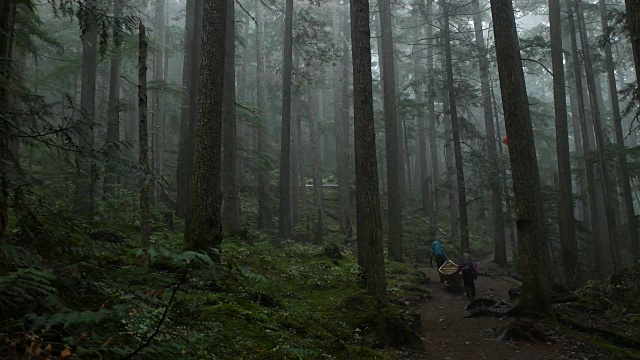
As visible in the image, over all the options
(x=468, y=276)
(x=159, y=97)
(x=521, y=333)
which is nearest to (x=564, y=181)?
(x=468, y=276)

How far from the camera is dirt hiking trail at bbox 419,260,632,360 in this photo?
302 inches

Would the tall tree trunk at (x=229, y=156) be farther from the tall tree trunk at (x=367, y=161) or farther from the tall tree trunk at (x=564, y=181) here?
the tall tree trunk at (x=564, y=181)

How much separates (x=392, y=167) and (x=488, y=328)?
9.17 meters

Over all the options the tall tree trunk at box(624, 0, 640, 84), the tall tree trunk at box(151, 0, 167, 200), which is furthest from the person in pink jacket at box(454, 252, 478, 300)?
the tall tree trunk at box(151, 0, 167, 200)

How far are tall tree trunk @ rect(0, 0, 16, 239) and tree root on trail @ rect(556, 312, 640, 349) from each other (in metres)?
10.0

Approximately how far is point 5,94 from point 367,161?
6212 millimetres

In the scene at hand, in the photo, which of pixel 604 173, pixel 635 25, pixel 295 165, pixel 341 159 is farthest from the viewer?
pixel 295 165

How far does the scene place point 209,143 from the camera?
8594 mm

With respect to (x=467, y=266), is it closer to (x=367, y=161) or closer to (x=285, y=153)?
(x=367, y=161)

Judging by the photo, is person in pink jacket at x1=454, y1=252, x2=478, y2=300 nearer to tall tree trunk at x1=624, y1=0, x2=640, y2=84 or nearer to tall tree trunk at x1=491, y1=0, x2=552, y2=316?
tall tree trunk at x1=491, y1=0, x2=552, y2=316

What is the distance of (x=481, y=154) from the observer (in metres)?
22.4

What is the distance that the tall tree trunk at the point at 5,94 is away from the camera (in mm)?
3525

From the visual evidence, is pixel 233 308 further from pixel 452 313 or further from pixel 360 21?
pixel 452 313

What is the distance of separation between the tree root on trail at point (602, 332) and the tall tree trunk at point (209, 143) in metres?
7.49
